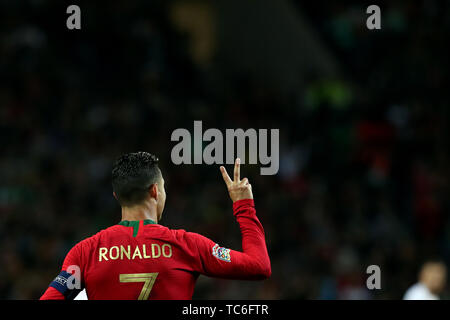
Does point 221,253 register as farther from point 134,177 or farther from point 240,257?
point 134,177

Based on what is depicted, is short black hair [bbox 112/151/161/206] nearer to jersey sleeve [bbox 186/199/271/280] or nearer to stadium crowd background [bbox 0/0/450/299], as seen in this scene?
jersey sleeve [bbox 186/199/271/280]

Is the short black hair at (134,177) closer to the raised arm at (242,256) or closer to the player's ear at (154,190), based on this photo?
the player's ear at (154,190)

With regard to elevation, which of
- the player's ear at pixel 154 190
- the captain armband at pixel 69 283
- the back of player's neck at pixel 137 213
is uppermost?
the player's ear at pixel 154 190

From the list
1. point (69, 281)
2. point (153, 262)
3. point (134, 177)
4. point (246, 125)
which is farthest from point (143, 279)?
point (246, 125)

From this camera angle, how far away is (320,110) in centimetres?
1041

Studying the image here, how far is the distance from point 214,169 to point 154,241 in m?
6.61

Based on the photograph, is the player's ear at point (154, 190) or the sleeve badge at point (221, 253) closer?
the sleeve badge at point (221, 253)

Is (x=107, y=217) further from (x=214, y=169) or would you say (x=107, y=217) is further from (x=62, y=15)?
(x=62, y=15)

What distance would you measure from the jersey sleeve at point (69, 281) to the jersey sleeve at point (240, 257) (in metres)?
0.42

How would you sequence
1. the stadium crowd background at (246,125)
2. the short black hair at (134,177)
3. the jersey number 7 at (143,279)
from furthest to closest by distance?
the stadium crowd background at (246,125) < the short black hair at (134,177) < the jersey number 7 at (143,279)

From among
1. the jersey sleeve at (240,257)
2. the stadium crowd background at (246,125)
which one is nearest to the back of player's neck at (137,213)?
the jersey sleeve at (240,257)

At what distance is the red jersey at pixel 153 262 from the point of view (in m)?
2.60

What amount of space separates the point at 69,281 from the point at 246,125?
305 inches
